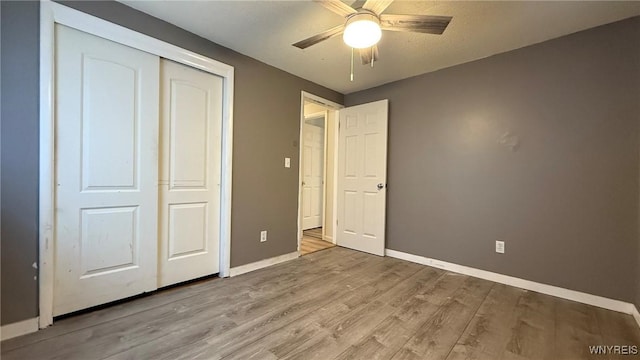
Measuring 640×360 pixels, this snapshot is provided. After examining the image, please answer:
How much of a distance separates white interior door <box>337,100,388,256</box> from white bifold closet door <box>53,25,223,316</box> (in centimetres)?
187

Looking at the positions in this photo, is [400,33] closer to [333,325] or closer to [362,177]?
[362,177]

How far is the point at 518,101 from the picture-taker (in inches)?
99.9

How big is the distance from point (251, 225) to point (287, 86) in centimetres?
171

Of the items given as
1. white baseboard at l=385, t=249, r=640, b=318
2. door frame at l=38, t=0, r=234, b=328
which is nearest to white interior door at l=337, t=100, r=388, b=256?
white baseboard at l=385, t=249, r=640, b=318

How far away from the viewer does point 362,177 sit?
12.1 feet

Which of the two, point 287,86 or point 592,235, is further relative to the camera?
point 287,86

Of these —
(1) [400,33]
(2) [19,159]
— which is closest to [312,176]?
(1) [400,33]

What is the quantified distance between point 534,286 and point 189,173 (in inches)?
133

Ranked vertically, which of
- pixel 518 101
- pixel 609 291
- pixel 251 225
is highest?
pixel 518 101

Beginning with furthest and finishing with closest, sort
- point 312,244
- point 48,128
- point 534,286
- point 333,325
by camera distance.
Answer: point 312,244 → point 534,286 → point 333,325 → point 48,128

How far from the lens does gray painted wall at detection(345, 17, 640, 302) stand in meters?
2.08

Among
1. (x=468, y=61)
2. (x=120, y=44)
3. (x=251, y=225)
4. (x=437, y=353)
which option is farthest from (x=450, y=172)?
(x=120, y=44)

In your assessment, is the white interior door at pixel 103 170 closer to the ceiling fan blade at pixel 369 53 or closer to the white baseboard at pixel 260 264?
the white baseboard at pixel 260 264

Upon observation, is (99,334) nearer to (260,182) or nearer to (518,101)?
(260,182)
